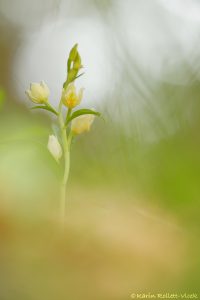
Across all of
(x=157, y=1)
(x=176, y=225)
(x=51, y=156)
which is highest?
(x=157, y=1)

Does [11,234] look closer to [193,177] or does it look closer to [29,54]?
[193,177]

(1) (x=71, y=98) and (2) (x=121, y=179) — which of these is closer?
(1) (x=71, y=98)

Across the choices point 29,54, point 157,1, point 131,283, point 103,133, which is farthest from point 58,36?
point 131,283

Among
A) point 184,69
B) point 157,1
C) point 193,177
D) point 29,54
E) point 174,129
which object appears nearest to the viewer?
point 193,177

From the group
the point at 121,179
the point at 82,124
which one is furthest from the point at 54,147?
the point at 121,179

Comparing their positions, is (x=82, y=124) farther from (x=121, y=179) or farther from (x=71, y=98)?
(x=121, y=179)

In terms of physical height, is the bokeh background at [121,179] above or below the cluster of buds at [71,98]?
below
